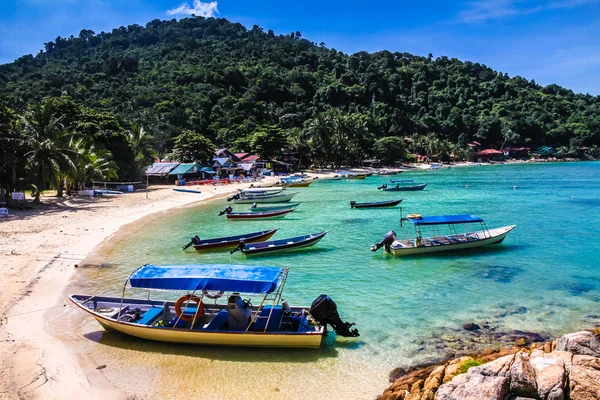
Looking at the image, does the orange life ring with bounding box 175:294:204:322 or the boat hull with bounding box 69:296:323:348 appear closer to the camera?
the boat hull with bounding box 69:296:323:348

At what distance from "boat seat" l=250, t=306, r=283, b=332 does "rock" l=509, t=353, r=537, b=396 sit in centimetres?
643

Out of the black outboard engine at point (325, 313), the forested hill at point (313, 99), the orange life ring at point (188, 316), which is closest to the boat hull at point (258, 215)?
the orange life ring at point (188, 316)

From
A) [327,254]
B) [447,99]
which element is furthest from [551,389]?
[447,99]

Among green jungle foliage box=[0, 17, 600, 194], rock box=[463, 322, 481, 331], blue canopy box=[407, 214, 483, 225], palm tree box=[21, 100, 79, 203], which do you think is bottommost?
rock box=[463, 322, 481, 331]

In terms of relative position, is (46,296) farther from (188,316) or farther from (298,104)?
(298,104)

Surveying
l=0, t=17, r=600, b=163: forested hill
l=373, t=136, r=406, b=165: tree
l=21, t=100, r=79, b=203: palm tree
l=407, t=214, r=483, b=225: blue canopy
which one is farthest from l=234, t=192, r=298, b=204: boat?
l=373, t=136, r=406, b=165: tree

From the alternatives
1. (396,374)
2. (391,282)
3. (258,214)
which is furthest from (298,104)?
(396,374)

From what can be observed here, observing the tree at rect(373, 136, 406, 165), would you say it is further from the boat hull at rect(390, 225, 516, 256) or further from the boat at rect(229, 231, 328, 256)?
the boat at rect(229, 231, 328, 256)

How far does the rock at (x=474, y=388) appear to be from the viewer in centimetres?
733

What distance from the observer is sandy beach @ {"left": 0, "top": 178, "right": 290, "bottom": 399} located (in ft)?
33.0

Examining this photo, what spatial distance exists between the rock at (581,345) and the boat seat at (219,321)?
8.74 metres

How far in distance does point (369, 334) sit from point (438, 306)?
12.3 feet

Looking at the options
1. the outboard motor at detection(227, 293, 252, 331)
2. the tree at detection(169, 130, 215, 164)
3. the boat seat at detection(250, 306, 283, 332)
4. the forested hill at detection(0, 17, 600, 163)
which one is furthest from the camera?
the forested hill at detection(0, 17, 600, 163)

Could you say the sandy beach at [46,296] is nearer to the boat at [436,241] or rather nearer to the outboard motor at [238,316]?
the outboard motor at [238,316]
